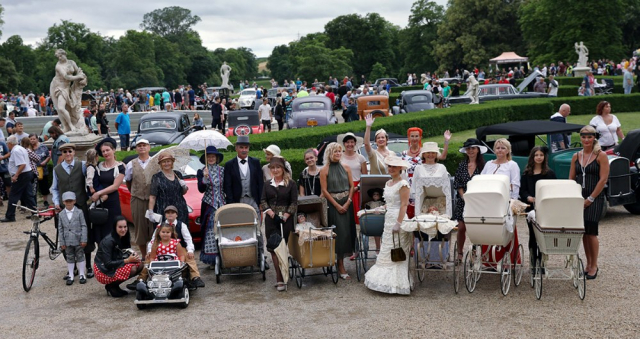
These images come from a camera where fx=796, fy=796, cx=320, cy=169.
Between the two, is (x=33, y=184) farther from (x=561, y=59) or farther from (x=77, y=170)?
(x=561, y=59)

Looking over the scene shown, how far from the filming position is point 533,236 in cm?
974

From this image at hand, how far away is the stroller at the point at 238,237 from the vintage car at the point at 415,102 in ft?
75.6

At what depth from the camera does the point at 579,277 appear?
934 centimetres

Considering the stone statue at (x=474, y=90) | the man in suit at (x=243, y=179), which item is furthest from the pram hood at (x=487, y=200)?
the stone statue at (x=474, y=90)

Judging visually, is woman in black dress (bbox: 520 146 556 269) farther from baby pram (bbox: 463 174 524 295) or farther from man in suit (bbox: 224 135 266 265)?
man in suit (bbox: 224 135 266 265)

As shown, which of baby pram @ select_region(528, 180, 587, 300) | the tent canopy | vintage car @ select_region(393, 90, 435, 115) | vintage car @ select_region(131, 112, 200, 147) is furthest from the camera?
A: the tent canopy

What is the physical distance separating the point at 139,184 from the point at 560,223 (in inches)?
226

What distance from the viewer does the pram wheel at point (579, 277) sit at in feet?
30.1

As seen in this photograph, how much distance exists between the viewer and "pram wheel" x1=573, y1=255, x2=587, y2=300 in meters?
9.18

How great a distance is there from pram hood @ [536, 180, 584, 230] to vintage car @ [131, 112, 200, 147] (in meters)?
15.1

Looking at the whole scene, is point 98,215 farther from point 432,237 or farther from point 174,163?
point 432,237

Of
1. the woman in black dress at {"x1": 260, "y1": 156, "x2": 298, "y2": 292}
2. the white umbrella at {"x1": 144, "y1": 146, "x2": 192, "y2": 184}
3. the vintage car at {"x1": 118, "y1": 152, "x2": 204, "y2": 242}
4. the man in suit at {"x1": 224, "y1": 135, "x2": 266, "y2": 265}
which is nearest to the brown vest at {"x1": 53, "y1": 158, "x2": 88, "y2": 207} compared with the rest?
the white umbrella at {"x1": 144, "y1": 146, "x2": 192, "y2": 184}

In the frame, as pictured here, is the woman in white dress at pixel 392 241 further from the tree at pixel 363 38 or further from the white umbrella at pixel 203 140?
the tree at pixel 363 38

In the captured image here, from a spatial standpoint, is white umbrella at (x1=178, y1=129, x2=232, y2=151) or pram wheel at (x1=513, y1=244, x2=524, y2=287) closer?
pram wheel at (x1=513, y1=244, x2=524, y2=287)
